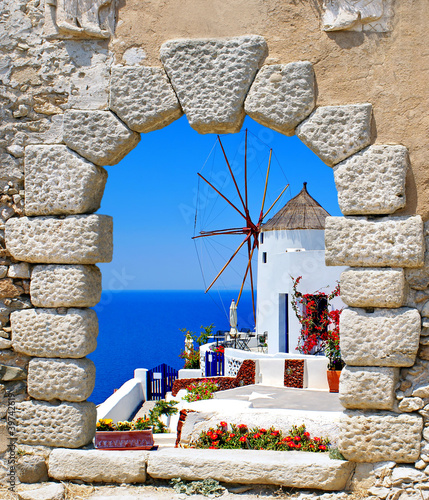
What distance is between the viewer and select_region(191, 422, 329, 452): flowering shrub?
4340 mm

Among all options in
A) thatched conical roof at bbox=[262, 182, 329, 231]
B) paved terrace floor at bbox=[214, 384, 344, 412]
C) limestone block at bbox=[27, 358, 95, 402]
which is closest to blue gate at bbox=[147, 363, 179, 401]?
paved terrace floor at bbox=[214, 384, 344, 412]

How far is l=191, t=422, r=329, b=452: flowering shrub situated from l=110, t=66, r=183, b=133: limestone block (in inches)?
107

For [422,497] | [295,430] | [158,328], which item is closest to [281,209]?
[295,430]

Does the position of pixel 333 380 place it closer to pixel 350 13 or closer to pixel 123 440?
pixel 123 440

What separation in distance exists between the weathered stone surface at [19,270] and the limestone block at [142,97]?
1346mm

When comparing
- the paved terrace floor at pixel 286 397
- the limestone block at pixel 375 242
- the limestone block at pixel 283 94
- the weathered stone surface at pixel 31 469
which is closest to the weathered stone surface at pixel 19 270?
the weathered stone surface at pixel 31 469

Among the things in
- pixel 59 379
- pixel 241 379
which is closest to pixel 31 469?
pixel 59 379

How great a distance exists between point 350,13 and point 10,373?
11.8 feet

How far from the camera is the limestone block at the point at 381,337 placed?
344cm

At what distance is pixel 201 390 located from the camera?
9.79m

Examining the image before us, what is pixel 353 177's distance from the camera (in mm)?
3568

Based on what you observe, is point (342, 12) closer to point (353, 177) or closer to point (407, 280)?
point (353, 177)

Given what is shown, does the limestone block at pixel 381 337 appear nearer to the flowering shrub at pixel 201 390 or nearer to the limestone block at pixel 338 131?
the limestone block at pixel 338 131

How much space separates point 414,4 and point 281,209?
50.5ft
